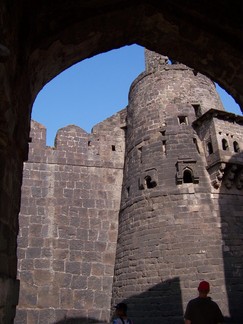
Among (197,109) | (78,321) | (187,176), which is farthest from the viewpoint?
(197,109)

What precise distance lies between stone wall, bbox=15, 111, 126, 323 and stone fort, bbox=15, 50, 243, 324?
0.11ft

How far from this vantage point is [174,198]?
38.1 ft

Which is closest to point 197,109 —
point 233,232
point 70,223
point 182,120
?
point 182,120

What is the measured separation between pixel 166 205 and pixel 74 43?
7.75m

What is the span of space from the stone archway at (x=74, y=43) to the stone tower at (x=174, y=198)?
6.69 m

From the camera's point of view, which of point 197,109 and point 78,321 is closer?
point 78,321

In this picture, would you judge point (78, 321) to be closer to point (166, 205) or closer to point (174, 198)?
point (166, 205)

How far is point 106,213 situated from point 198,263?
3993mm

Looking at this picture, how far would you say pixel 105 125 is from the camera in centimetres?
1488

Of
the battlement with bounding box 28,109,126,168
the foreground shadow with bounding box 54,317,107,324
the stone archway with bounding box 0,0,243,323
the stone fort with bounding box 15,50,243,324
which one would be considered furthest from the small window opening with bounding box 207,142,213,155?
the stone archway with bounding box 0,0,243,323

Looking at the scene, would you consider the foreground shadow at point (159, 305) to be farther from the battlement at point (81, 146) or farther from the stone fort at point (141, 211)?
the battlement at point (81, 146)

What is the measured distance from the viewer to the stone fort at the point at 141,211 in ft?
34.9

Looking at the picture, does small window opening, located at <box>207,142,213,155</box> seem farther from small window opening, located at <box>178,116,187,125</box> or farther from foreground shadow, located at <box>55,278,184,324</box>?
foreground shadow, located at <box>55,278,184,324</box>

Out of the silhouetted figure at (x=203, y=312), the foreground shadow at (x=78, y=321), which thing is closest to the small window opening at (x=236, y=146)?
the foreground shadow at (x=78, y=321)
